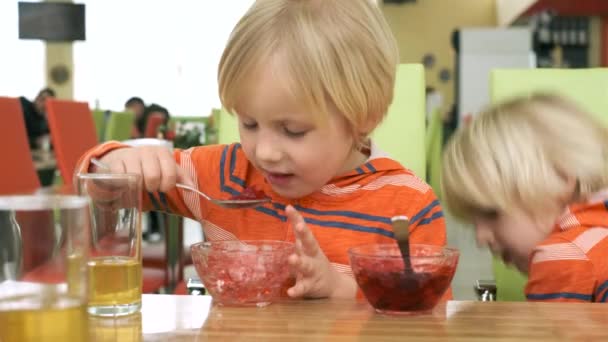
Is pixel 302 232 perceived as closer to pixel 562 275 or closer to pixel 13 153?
pixel 562 275

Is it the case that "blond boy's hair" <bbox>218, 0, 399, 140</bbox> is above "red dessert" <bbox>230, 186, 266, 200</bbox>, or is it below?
above

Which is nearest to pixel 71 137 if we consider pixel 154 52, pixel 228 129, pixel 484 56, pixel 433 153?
pixel 228 129

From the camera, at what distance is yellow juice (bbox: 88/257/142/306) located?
0.70 metres

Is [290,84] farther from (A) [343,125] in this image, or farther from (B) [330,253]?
(B) [330,253]

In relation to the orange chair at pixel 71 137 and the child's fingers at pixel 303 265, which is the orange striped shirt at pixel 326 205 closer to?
the child's fingers at pixel 303 265

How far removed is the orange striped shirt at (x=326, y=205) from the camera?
1183 millimetres

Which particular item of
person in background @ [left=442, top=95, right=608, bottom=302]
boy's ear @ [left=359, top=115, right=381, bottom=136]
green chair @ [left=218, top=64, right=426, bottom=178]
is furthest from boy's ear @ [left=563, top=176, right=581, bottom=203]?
green chair @ [left=218, top=64, right=426, bottom=178]

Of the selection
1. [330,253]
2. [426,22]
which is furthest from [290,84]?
[426,22]

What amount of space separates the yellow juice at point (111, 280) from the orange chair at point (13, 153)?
124 cm

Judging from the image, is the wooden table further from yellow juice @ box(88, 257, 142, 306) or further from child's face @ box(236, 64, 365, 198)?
child's face @ box(236, 64, 365, 198)

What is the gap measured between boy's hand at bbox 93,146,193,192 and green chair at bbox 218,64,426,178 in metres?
0.56

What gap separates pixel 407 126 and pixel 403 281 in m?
0.91

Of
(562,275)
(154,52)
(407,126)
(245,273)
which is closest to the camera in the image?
(245,273)

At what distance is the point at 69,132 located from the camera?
2.47 meters
